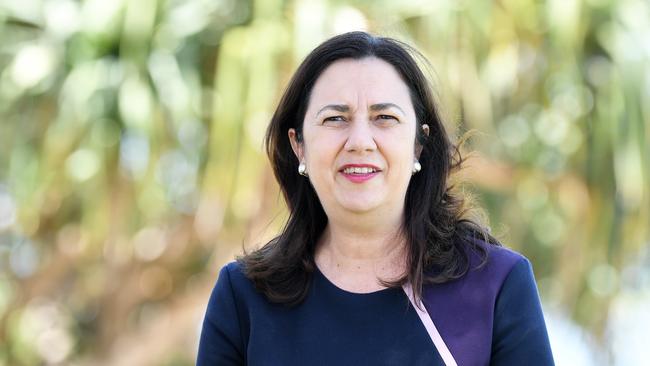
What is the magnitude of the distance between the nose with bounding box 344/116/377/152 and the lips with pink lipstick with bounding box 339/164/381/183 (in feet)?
0.12

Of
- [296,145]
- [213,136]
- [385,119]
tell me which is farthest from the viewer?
[213,136]

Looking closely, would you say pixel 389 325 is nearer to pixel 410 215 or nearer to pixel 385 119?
pixel 410 215

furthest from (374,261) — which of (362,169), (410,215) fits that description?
(362,169)

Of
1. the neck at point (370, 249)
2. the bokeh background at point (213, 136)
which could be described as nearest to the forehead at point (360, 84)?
the neck at point (370, 249)

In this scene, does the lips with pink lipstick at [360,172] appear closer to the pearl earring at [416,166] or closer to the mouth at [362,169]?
Answer: the mouth at [362,169]

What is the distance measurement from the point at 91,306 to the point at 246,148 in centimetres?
217

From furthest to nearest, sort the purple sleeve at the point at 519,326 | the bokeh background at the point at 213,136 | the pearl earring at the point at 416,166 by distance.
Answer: the bokeh background at the point at 213,136 → the pearl earring at the point at 416,166 → the purple sleeve at the point at 519,326

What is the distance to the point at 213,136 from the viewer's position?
6895mm

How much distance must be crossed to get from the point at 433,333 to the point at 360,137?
1.43ft

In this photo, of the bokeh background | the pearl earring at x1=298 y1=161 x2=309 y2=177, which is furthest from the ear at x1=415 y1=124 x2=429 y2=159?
the bokeh background

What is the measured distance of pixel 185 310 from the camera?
7281 millimetres

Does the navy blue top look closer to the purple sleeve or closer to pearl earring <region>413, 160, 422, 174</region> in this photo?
the purple sleeve

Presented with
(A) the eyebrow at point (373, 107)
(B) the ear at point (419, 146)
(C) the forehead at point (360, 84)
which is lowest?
(B) the ear at point (419, 146)

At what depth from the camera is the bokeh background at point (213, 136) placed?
694cm
